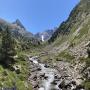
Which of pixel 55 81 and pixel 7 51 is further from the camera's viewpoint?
pixel 7 51

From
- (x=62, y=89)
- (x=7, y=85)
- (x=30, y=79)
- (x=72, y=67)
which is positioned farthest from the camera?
(x=72, y=67)

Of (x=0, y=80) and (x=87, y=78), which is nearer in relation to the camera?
(x=0, y=80)

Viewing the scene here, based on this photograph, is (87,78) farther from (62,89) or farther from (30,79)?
(30,79)

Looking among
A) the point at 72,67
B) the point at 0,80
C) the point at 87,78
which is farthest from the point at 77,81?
the point at 72,67

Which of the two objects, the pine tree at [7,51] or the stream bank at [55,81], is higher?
the pine tree at [7,51]

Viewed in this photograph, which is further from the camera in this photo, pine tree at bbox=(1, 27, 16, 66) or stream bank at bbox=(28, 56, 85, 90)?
pine tree at bbox=(1, 27, 16, 66)

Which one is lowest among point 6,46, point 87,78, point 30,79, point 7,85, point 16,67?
point 7,85

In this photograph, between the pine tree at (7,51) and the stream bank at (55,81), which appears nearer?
the stream bank at (55,81)

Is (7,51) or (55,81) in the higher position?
(7,51)

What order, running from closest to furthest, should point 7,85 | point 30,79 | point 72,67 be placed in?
point 7,85
point 30,79
point 72,67

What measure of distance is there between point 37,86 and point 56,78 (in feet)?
41.3

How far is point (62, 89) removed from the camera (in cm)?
6475

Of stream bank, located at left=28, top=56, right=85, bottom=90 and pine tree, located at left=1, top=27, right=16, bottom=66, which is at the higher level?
pine tree, located at left=1, top=27, right=16, bottom=66

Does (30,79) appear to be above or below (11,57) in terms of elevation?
below
